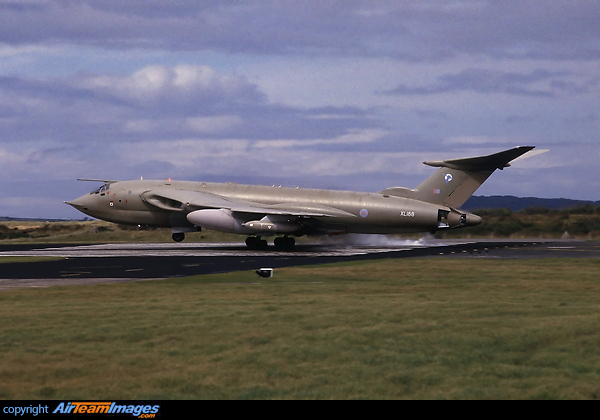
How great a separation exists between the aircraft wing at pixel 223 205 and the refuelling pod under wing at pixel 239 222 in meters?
0.46

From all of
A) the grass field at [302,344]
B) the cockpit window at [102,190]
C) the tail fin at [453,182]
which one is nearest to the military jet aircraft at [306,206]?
the tail fin at [453,182]

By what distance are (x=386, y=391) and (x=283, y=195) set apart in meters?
35.9

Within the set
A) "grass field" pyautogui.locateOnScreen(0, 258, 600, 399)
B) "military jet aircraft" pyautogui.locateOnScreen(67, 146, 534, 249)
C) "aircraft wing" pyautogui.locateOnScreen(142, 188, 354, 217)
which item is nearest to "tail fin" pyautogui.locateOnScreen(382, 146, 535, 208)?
"military jet aircraft" pyautogui.locateOnScreen(67, 146, 534, 249)

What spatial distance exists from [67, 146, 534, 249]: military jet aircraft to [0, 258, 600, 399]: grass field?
75.5ft

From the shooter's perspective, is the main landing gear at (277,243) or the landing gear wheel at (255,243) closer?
the main landing gear at (277,243)

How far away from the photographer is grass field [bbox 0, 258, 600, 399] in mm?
7590

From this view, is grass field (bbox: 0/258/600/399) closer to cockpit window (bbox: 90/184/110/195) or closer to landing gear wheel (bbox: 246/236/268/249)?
landing gear wheel (bbox: 246/236/268/249)

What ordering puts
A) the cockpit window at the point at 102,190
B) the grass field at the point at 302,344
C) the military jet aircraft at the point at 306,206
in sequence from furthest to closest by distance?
the cockpit window at the point at 102,190 → the military jet aircraft at the point at 306,206 → the grass field at the point at 302,344

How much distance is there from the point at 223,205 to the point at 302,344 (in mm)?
31654

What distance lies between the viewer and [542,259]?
30.3m

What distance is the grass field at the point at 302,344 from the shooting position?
759cm

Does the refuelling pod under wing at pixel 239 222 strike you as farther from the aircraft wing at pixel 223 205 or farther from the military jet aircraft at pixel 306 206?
the aircraft wing at pixel 223 205
